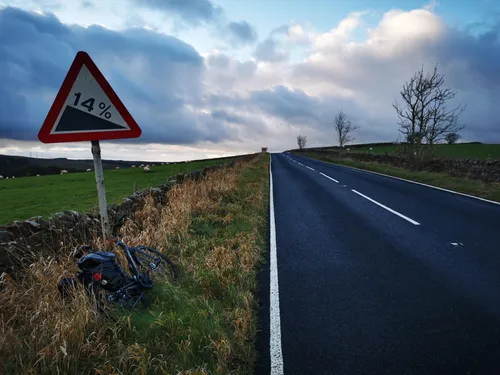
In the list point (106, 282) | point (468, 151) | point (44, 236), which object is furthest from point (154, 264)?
point (468, 151)

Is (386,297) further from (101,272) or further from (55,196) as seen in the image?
A: (55,196)

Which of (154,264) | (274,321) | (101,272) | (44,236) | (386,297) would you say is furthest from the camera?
(44,236)

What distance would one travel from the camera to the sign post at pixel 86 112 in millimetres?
3637

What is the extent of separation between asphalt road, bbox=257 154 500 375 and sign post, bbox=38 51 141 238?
118 inches

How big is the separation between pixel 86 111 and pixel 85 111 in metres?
0.01

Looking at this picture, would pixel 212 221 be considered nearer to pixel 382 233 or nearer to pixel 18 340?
pixel 382 233

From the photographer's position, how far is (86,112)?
3.77 metres

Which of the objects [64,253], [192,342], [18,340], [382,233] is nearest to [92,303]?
[18,340]

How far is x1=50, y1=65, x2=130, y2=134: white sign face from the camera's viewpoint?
367 cm

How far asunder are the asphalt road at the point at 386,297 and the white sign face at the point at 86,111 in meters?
3.10

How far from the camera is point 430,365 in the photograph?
287cm

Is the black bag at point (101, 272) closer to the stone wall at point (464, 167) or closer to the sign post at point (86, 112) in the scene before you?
the sign post at point (86, 112)

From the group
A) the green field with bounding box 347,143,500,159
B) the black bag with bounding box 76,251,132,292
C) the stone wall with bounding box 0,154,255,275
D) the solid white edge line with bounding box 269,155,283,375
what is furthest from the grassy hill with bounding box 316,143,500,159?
the black bag with bounding box 76,251,132,292

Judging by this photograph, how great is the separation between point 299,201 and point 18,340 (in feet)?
32.8
